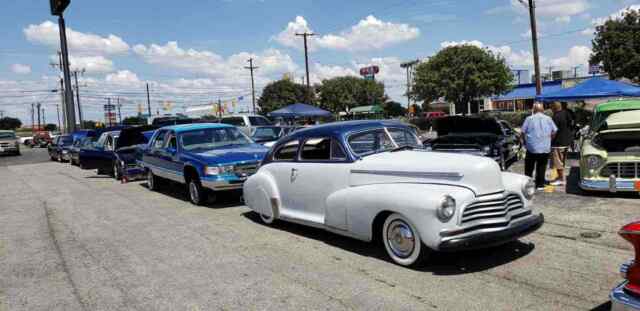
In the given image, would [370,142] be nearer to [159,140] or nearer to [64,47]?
[159,140]

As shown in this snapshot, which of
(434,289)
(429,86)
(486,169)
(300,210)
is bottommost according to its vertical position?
(434,289)

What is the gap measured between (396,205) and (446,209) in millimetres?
533

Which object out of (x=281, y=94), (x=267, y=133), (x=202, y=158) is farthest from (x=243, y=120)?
(x=281, y=94)

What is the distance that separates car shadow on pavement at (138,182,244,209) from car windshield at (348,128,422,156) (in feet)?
13.7

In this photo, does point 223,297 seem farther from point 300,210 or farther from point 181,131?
point 181,131

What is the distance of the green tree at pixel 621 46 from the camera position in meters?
32.4

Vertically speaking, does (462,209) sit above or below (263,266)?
above

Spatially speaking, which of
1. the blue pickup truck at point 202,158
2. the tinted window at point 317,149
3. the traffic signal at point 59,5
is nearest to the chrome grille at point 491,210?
the tinted window at point 317,149

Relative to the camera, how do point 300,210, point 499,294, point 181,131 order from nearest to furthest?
1. point 499,294
2. point 300,210
3. point 181,131

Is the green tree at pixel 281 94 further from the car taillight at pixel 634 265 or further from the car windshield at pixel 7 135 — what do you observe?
the car taillight at pixel 634 265

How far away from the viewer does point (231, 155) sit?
9.45 m

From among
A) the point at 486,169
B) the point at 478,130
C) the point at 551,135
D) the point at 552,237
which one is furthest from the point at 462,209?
the point at 478,130

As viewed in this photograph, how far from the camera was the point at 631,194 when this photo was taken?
841 centimetres

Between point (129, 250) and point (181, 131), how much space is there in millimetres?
4619
